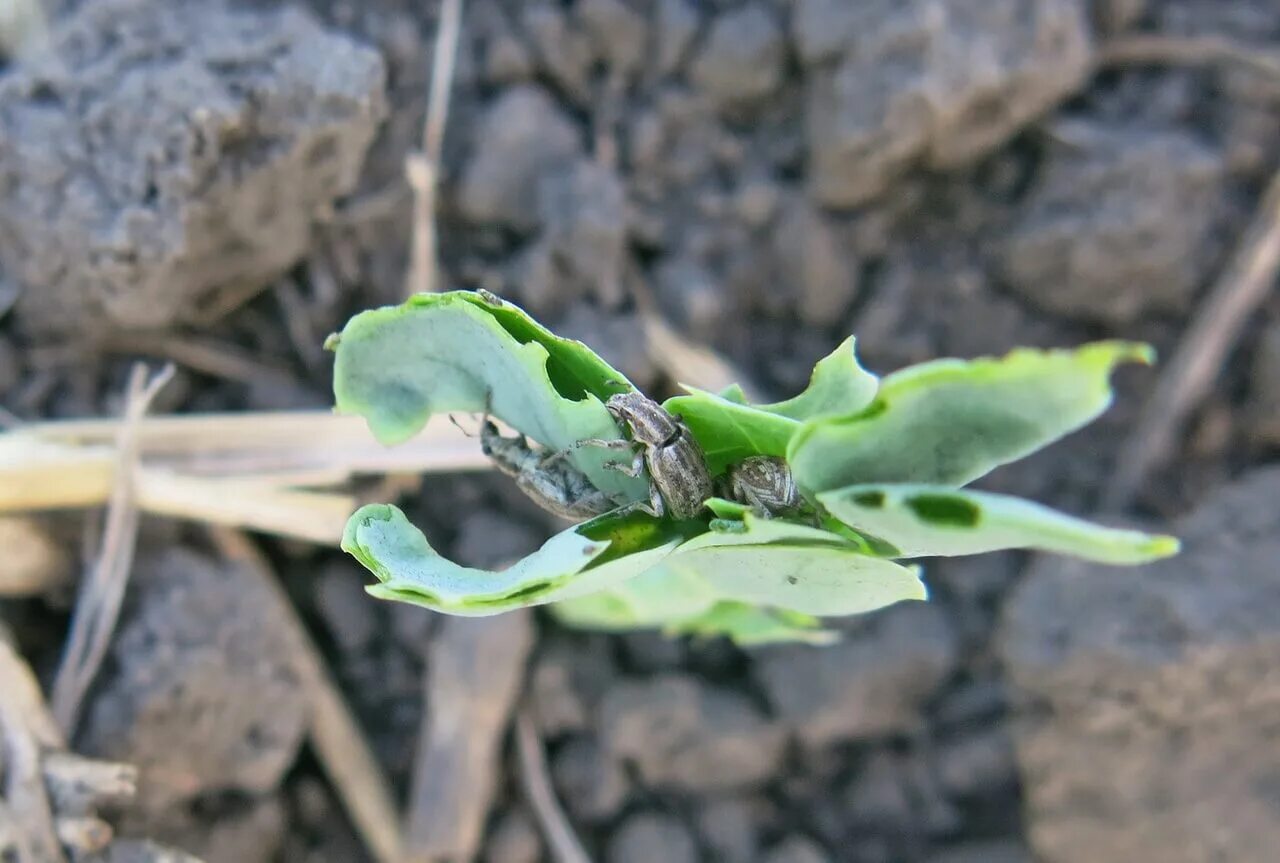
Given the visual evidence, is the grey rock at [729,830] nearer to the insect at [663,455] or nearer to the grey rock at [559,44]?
the insect at [663,455]

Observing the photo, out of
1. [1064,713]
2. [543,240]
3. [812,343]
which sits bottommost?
[1064,713]

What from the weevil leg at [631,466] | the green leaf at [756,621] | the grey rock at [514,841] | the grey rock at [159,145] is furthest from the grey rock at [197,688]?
the weevil leg at [631,466]

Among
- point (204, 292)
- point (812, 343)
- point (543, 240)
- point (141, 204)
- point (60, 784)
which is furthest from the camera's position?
point (812, 343)

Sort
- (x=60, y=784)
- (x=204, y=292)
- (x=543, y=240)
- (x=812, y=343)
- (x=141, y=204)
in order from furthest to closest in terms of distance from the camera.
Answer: (x=812, y=343), (x=543, y=240), (x=204, y=292), (x=141, y=204), (x=60, y=784)

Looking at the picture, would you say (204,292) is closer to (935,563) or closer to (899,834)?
(935,563)

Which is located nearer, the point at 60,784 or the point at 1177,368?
the point at 60,784

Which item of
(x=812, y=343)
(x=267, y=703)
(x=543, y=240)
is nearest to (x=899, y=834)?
(x=812, y=343)

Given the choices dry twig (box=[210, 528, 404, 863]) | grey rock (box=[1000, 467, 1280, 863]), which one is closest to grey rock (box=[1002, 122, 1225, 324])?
grey rock (box=[1000, 467, 1280, 863])
